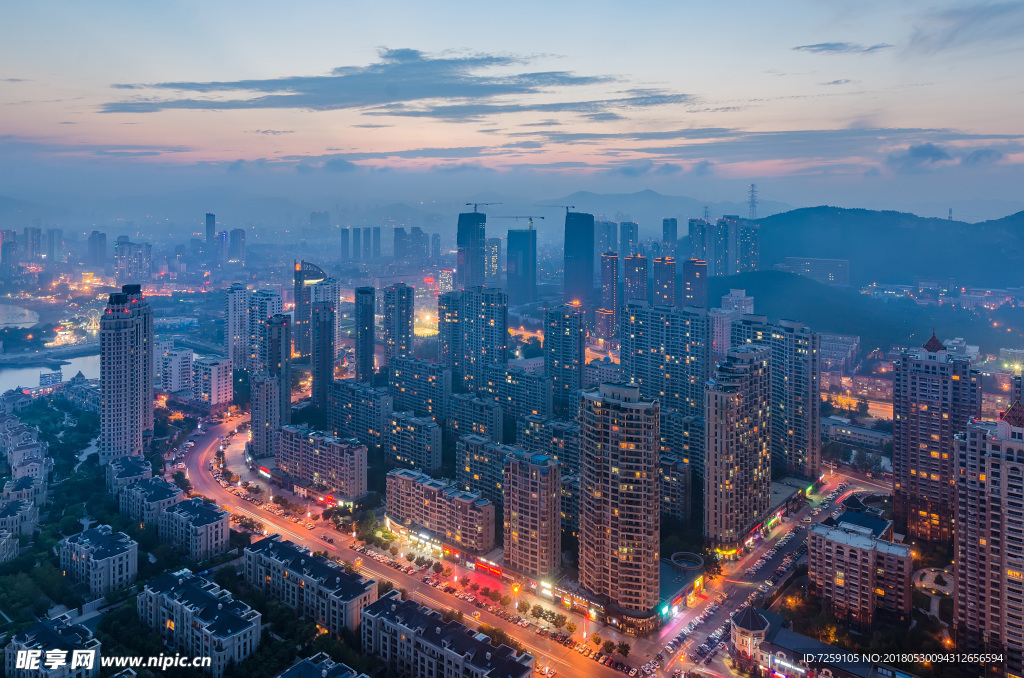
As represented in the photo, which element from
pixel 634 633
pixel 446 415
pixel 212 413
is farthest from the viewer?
pixel 212 413

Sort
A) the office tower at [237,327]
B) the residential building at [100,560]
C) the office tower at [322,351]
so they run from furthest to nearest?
the office tower at [237,327] → the office tower at [322,351] → the residential building at [100,560]

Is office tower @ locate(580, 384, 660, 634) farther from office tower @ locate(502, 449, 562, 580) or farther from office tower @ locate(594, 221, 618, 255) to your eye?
office tower @ locate(594, 221, 618, 255)

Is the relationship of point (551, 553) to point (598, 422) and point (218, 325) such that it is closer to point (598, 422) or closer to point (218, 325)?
point (598, 422)

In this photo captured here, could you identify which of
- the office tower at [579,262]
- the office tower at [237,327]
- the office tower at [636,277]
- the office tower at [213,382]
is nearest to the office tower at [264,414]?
the office tower at [213,382]

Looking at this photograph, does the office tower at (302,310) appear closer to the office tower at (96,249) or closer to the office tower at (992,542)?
Answer: the office tower at (992,542)

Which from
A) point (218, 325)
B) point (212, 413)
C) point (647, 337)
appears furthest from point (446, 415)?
point (218, 325)

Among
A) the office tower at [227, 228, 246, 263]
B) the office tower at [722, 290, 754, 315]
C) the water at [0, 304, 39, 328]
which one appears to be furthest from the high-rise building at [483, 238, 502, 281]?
the water at [0, 304, 39, 328]
